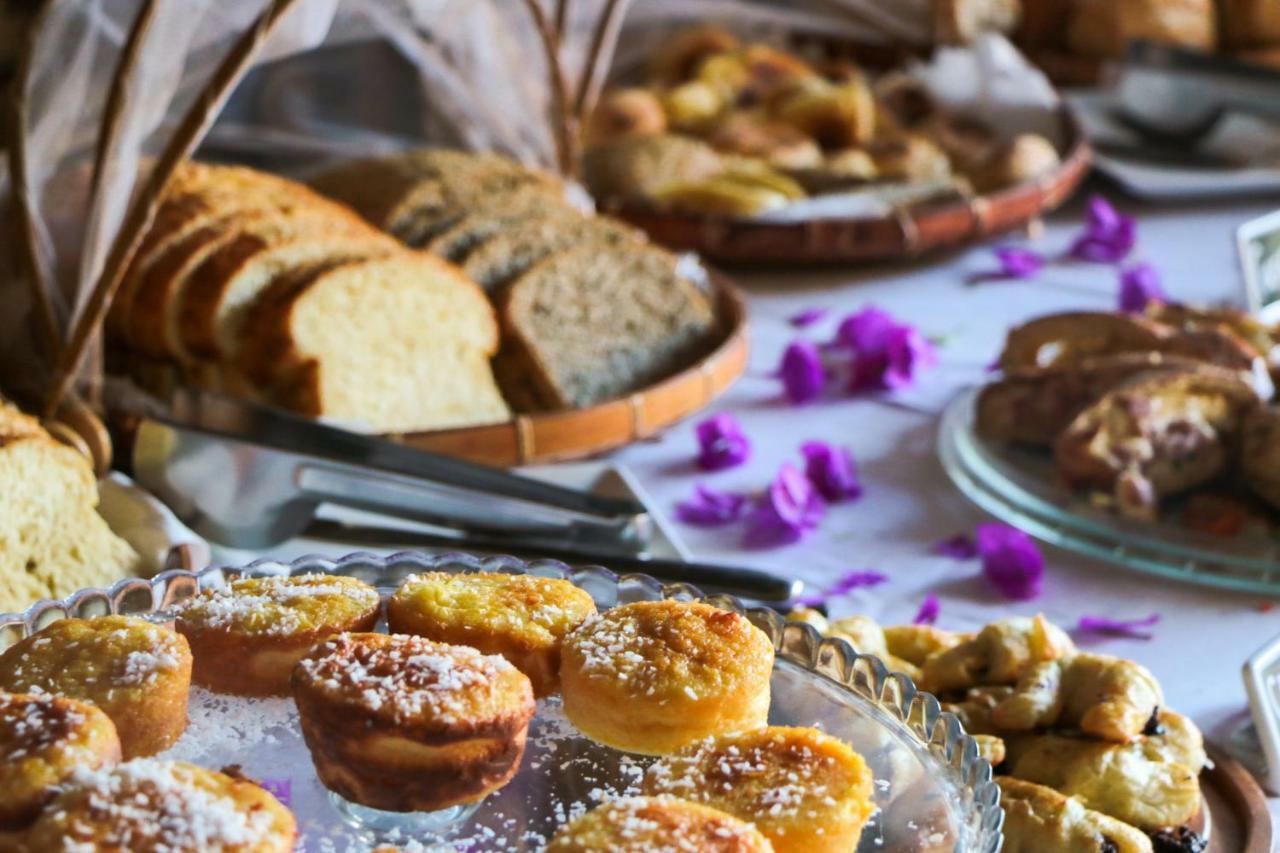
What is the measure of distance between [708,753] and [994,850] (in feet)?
0.44

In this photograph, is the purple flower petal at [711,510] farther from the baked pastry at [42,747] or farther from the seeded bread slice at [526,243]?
the baked pastry at [42,747]

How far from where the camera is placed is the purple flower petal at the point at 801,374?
1945mm

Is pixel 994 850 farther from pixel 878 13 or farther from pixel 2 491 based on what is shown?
pixel 878 13

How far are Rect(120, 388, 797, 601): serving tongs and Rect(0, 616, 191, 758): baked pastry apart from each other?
55 cm

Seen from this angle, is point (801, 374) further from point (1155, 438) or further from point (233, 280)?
point (233, 280)

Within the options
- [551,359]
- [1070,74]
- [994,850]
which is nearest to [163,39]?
[551,359]

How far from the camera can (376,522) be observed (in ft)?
4.91

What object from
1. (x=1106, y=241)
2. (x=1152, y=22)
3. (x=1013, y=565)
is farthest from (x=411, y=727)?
(x=1152, y=22)

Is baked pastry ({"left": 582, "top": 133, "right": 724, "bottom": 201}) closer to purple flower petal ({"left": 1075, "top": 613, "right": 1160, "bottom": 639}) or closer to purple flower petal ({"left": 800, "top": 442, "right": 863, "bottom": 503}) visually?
purple flower petal ({"left": 800, "top": 442, "right": 863, "bottom": 503})

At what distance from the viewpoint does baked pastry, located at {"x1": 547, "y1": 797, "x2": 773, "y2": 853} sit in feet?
1.98

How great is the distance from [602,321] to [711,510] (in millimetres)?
433

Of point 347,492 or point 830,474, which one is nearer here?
point 347,492

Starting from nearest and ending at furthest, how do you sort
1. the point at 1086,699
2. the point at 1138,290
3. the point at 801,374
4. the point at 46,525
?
the point at 1086,699 → the point at 46,525 → the point at 801,374 → the point at 1138,290

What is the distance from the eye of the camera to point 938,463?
177cm
